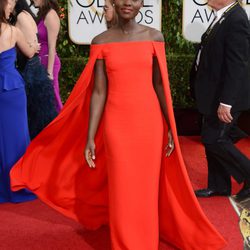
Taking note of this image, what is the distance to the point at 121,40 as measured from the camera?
8.49 feet

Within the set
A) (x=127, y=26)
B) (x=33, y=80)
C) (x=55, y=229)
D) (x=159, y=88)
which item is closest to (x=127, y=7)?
(x=127, y=26)

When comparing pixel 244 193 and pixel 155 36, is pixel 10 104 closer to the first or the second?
pixel 155 36

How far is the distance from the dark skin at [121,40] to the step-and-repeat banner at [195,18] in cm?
369

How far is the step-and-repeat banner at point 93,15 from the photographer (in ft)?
20.3

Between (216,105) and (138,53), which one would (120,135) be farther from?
(216,105)

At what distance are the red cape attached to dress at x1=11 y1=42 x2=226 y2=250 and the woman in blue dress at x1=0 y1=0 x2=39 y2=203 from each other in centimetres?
80

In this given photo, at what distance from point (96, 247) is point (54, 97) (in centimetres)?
202

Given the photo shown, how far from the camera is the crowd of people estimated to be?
2627 millimetres

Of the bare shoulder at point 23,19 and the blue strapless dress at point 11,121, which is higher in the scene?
the bare shoulder at point 23,19

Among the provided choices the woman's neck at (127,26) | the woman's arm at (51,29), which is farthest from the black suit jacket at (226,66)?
the woman's arm at (51,29)

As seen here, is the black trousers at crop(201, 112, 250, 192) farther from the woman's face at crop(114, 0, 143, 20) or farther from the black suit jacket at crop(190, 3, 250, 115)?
the woman's face at crop(114, 0, 143, 20)

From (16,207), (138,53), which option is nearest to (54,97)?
(16,207)

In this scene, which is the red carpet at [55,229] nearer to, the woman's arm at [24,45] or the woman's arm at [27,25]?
the woman's arm at [24,45]

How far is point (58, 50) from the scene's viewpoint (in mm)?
6551
